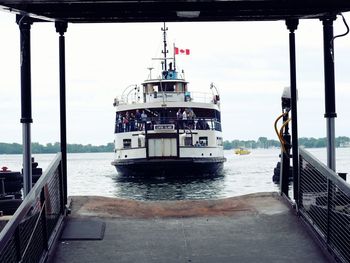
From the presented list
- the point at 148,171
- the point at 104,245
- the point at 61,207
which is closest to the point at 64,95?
the point at 61,207

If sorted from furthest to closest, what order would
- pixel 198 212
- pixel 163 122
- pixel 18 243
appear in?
pixel 163 122 → pixel 198 212 → pixel 18 243

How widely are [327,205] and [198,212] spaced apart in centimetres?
230

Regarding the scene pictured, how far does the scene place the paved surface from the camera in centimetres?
578

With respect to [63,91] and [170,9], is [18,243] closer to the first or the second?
[170,9]

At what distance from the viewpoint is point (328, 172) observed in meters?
5.71

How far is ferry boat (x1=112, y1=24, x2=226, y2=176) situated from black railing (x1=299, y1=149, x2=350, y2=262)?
34.6 metres

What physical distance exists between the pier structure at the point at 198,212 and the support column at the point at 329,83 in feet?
0.04

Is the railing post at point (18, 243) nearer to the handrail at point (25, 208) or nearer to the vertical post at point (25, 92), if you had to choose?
the handrail at point (25, 208)

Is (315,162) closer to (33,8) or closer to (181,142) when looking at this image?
(33,8)

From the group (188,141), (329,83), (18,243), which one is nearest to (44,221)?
(18,243)

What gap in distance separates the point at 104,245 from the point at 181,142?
3741 cm

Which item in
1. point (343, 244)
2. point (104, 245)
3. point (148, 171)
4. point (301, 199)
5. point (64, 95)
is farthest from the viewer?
point (148, 171)

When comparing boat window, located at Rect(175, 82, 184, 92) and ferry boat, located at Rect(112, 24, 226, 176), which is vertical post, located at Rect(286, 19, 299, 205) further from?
boat window, located at Rect(175, 82, 184, 92)

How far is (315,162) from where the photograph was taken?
6203 mm
